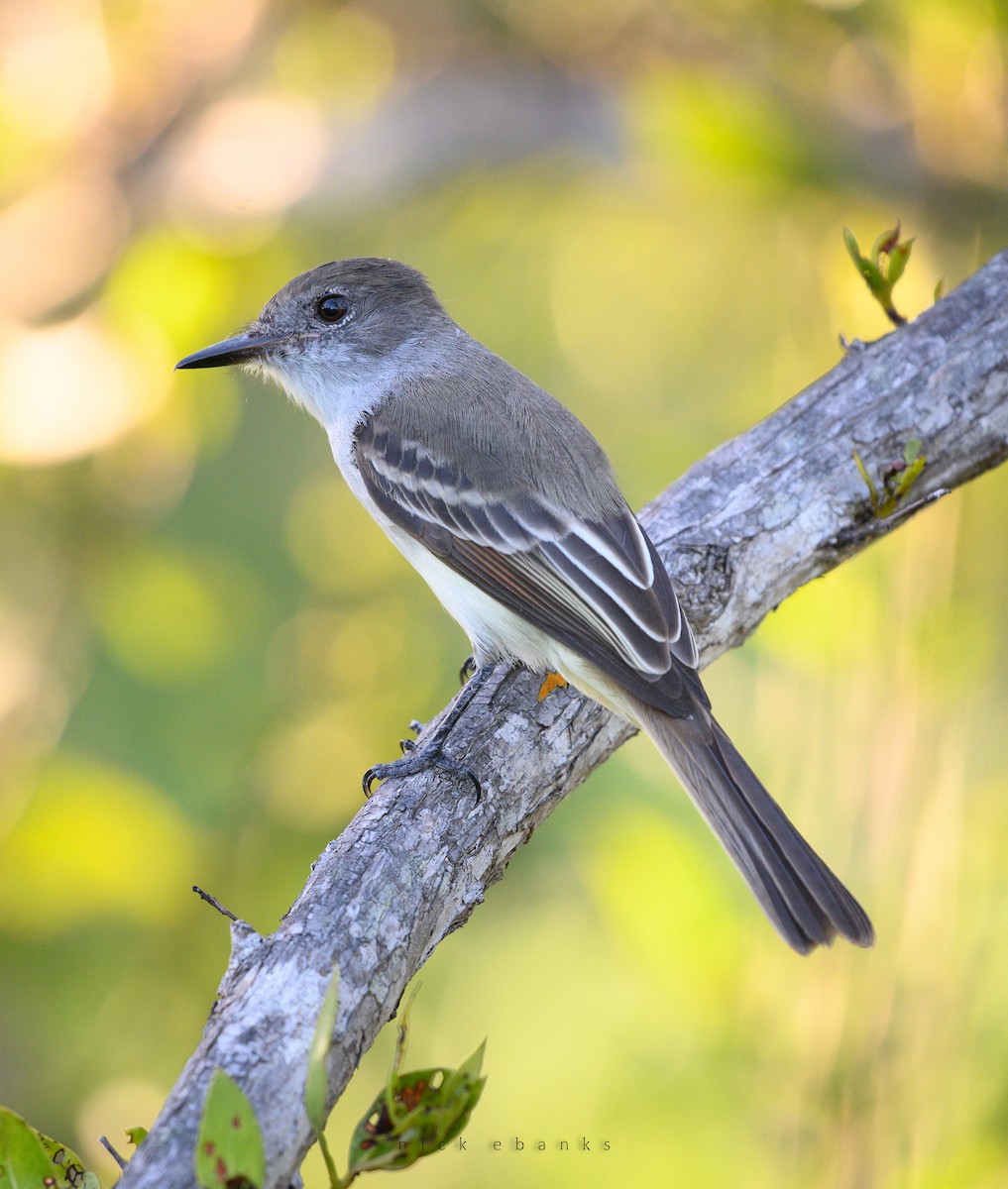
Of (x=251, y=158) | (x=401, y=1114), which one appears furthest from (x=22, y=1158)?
(x=251, y=158)

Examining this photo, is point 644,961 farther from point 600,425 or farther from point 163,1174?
point 600,425

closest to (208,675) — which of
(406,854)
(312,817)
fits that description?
(312,817)

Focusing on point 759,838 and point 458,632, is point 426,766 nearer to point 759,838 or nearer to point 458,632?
point 759,838

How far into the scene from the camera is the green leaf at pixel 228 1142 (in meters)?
1.22

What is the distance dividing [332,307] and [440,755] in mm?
1412

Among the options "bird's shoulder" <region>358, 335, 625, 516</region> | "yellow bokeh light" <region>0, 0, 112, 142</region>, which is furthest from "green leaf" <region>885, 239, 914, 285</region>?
"yellow bokeh light" <region>0, 0, 112, 142</region>

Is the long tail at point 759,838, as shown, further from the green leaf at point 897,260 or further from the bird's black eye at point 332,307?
the bird's black eye at point 332,307

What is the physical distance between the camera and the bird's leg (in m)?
2.10

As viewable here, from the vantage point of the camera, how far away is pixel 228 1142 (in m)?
1.23

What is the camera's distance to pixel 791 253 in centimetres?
343

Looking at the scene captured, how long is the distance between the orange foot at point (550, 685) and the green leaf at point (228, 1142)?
1.28m

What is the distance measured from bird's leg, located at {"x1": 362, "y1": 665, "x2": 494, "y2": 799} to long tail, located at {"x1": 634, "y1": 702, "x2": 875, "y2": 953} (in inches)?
14.3

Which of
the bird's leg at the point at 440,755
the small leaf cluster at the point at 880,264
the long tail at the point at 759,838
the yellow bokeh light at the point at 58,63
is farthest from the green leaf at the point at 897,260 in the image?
the yellow bokeh light at the point at 58,63

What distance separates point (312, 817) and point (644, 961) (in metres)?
0.78
